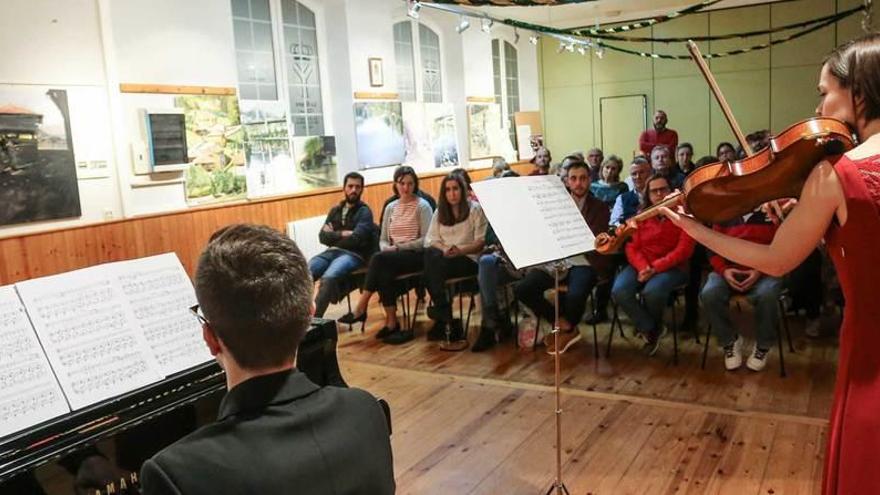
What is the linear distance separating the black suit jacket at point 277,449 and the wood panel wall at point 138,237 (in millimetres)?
3649

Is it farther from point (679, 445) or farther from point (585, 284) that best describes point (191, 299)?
point (585, 284)

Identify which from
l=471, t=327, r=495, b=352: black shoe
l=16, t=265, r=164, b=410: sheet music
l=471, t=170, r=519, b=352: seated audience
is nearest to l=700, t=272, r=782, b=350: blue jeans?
l=471, t=170, r=519, b=352: seated audience

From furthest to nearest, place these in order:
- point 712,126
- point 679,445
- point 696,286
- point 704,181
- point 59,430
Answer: point 712,126, point 696,286, point 679,445, point 704,181, point 59,430

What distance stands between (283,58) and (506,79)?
15.2 ft

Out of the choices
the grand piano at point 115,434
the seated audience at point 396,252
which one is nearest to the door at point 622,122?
the seated audience at point 396,252

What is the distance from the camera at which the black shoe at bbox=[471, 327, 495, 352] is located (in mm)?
4480

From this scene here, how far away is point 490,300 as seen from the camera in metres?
4.51

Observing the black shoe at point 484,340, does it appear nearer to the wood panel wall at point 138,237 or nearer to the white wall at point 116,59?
the wood panel wall at point 138,237

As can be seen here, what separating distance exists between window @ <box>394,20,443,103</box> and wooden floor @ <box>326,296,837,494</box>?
181 inches

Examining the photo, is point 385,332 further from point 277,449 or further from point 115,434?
point 277,449

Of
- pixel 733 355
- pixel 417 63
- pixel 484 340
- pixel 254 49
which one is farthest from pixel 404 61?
pixel 733 355

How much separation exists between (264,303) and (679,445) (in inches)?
96.6

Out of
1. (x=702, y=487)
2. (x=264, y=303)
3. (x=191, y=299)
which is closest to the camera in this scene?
(x=264, y=303)

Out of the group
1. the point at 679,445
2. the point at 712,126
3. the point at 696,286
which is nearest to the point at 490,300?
the point at 696,286
